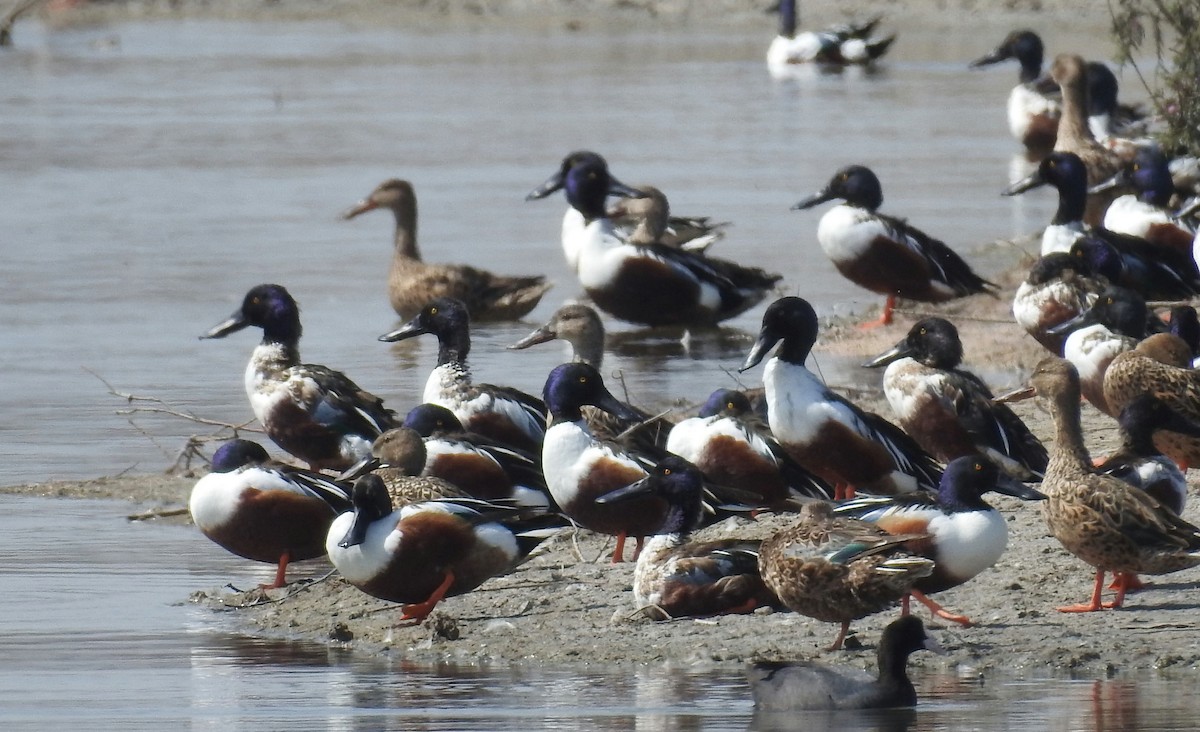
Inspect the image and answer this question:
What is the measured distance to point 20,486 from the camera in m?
10.3

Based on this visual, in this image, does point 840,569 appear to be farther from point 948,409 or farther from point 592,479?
point 948,409

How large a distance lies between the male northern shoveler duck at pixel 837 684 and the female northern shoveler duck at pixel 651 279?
805cm

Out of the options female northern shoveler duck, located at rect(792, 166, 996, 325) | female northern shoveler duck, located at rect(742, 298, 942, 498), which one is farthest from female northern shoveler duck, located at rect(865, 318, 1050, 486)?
female northern shoveler duck, located at rect(792, 166, 996, 325)

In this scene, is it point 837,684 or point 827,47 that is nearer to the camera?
point 837,684

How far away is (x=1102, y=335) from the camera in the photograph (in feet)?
33.6

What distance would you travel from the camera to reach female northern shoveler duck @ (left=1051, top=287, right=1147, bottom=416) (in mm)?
10109

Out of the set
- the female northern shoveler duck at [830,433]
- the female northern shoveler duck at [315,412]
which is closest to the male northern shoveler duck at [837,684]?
the female northern shoveler duck at [830,433]

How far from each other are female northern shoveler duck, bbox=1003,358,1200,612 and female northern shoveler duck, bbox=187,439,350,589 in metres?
2.68

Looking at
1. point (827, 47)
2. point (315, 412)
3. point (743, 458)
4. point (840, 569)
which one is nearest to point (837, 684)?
point (840, 569)

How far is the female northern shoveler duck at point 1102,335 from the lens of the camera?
1011 cm

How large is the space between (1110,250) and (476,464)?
4457 millimetres

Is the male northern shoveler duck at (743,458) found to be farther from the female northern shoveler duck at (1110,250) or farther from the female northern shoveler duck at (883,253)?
the female northern shoveler duck at (883,253)

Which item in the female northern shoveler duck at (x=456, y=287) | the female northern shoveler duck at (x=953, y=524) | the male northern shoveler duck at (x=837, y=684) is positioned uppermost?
the female northern shoveler duck at (x=953, y=524)

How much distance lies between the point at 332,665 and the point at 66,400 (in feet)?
17.4
